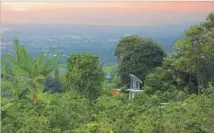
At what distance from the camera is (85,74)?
30.1 feet

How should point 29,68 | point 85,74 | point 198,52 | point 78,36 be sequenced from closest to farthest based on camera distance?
point 29,68 → point 85,74 → point 198,52 → point 78,36

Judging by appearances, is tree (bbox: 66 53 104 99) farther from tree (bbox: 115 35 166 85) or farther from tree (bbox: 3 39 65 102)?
tree (bbox: 115 35 166 85)

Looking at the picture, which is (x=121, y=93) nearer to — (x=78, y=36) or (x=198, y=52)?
(x=78, y=36)

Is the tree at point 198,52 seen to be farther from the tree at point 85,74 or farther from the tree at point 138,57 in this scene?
the tree at point 85,74

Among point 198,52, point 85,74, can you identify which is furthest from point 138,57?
point 85,74

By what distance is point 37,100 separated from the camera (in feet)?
25.8

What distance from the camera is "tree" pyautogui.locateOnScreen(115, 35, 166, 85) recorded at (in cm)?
1261

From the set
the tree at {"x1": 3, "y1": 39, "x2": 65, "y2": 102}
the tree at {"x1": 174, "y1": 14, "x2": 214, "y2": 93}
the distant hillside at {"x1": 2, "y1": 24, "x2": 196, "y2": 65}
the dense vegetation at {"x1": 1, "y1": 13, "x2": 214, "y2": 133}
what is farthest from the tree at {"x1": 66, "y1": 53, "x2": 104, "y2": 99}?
the tree at {"x1": 174, "y1": 14, "x2": 214, "y2": 93}

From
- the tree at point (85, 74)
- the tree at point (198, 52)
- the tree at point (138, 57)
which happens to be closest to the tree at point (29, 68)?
the tree at point (85, 74)

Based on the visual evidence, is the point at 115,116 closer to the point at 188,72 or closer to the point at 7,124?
the point at 7,124

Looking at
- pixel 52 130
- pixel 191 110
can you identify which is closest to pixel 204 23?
pixel 191 110

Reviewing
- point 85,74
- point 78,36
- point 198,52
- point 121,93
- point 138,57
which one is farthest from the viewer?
point 138,57

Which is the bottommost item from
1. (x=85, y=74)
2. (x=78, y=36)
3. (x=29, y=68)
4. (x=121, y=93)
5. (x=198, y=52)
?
(x=121, y=93)

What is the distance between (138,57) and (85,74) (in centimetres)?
370
